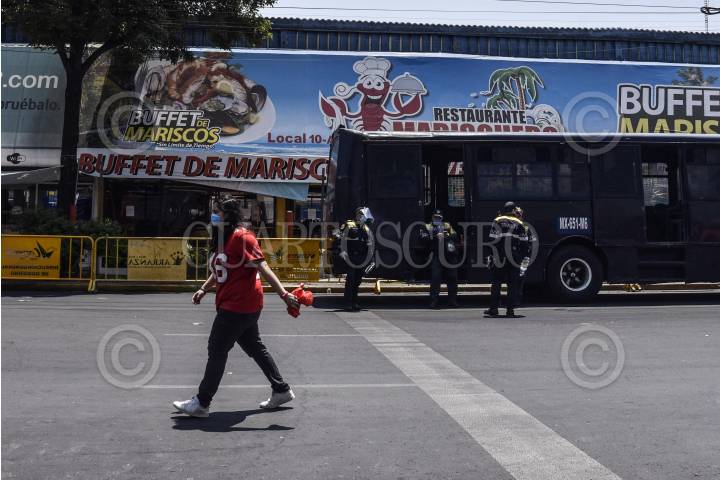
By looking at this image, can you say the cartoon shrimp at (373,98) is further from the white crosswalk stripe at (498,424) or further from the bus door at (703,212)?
the white crosswalk stripe at (498,424)

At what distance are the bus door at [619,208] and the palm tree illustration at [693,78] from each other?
13958 millimetres

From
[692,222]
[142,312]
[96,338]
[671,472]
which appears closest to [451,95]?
[692,222]

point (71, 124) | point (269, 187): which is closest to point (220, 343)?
point (71, 124)

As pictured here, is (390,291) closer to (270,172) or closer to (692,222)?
(692,222)

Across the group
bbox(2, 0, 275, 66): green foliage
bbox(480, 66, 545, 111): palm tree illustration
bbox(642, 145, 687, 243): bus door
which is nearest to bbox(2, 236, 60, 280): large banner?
bbox(2, 0, 275, 66): green foliage

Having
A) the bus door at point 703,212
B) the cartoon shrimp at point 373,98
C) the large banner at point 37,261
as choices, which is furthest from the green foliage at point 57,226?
the bus door at point 703,212

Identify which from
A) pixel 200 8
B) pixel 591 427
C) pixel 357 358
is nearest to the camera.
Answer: pixel 591 427

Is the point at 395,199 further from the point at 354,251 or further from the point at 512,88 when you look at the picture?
the point at 512,88

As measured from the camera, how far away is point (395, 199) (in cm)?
1561

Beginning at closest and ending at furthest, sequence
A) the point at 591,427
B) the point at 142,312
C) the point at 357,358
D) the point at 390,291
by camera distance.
Result: the point at 591,427
the point at 357,358
the point at 142,312
the point at 390,291

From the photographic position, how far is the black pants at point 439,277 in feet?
49.3

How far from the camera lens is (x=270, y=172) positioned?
1000 inches

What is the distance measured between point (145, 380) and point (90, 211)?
1877 centimetres

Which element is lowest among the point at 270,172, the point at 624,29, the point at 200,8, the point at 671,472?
the point at 671,472
